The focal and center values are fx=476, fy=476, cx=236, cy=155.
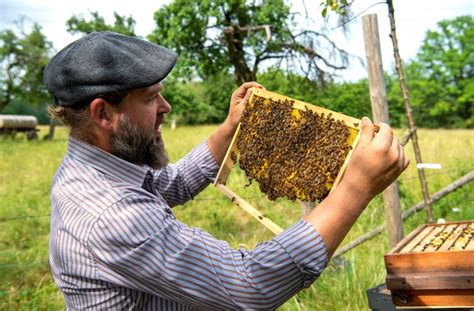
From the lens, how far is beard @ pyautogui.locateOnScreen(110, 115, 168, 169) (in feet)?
6.57

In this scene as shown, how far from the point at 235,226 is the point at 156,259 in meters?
6.10

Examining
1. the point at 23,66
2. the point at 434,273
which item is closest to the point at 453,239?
the point at 434,273

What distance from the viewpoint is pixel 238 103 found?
112 inches

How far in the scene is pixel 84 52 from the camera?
76.3 inches

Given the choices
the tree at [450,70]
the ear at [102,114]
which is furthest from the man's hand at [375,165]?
the tree at [450,70]

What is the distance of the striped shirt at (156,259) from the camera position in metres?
1.64

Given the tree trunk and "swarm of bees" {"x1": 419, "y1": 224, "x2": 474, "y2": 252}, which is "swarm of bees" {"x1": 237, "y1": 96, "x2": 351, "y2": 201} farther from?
the tree trunk

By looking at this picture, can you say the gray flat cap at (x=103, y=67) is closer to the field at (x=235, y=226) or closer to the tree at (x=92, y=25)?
the field at (x=235, y=226)

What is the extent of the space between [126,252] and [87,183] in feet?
1.25

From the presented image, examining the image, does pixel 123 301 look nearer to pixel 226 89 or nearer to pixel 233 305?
pixel 233 305

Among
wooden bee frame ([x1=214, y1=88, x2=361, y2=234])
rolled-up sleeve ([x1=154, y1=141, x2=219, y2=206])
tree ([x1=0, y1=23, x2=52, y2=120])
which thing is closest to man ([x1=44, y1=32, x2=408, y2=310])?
wooden bee frame ([x1=214, y1=88, x2=361, y2=234])

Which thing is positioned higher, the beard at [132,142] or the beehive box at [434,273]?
the beard at [132,142]

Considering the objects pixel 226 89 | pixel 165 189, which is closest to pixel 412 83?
pixel 226 89

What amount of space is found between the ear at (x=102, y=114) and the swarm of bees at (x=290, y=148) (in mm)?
931
